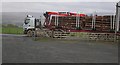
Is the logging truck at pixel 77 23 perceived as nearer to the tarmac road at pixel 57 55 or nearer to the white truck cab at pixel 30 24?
the white truck cab at pixel 30 24

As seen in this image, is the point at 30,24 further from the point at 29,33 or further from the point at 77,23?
the point at 77,23

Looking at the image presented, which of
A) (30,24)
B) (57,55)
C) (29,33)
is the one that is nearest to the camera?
(57,55)

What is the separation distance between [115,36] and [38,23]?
33.8 feet

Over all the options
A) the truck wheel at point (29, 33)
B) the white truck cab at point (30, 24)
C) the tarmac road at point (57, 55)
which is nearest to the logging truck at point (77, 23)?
the truck wheel at point (29, 33)

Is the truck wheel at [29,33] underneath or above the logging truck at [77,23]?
underneath

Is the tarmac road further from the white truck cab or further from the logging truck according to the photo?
the white truck cab

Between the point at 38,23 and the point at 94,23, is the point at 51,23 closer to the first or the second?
the point at 38,23

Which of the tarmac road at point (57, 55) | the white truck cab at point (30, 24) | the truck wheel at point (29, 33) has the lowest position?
the tarmac road at point (57, 55)

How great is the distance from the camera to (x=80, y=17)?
25250mm

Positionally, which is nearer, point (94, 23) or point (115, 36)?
point (115, 36)

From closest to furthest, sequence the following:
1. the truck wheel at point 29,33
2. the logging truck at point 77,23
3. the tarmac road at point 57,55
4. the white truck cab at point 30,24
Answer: the tarmac road at point 57,55, the logging truck at point 77,23, the truck wheel at point 29,33, the white truck cab at point 30,24

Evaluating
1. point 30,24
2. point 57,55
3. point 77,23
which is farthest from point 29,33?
point 57,55

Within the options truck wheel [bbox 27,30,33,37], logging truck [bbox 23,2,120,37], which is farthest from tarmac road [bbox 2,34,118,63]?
truck wheel [bbox 27,30,33,37]

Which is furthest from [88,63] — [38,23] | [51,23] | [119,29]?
[38,23]
